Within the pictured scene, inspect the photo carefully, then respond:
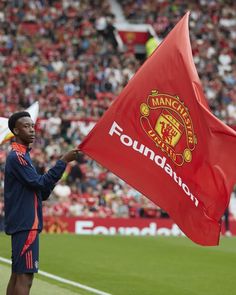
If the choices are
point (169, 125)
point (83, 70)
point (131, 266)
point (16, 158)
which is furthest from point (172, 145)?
point (83, 70)

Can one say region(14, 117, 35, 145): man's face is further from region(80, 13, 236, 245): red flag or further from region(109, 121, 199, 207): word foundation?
region(109, 121, 199, 207): word foundation

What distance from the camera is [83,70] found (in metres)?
31.8

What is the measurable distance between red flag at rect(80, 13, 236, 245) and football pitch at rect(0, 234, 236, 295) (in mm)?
3082

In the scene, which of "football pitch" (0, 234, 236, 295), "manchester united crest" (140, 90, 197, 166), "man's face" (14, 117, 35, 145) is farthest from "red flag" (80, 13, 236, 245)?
"football pitch" (0, 234, 236, 295)

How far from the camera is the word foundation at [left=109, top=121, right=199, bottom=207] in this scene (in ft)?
30.1

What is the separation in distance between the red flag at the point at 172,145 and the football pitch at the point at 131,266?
308 centimetres

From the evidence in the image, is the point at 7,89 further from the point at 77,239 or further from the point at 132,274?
the point at 132,274

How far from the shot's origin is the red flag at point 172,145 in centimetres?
916

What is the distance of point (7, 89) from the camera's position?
2878 cm

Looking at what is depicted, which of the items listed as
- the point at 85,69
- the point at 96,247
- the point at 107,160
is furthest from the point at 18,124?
the point at 85,69

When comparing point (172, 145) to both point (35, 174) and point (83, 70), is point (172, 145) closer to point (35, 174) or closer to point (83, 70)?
point (35, 174)

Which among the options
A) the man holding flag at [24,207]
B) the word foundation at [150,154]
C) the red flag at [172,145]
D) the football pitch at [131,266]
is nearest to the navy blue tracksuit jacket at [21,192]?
the man holding flag at [24,207]

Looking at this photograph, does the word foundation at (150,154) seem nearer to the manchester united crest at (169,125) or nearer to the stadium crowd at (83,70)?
the manchester united crest at (169,125)

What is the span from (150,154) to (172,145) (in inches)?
8.9
